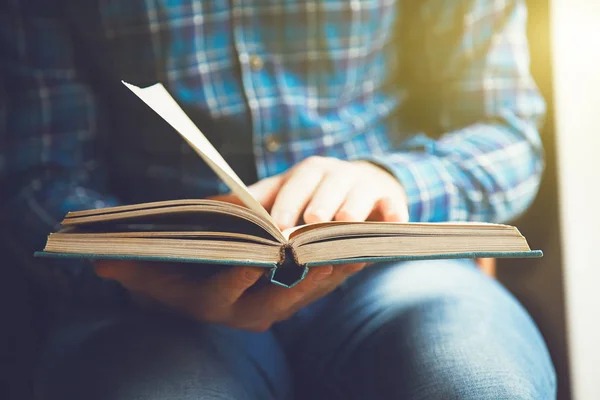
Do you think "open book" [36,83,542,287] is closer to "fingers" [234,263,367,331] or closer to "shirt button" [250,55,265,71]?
"fingers" [234,263,367,331]

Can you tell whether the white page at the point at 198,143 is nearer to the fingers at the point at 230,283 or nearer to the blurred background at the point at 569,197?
the fingers at the point at 230,283

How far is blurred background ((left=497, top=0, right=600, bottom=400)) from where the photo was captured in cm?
91

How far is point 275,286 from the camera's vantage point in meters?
0.49

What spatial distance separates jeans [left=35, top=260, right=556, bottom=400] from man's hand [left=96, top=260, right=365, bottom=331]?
6 cm

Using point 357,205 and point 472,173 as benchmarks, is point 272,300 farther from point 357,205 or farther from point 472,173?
point 472,173

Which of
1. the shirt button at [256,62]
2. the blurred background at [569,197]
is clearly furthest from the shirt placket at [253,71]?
the blurred background at [569,197]

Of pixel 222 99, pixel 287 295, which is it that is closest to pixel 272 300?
pixel 287 295

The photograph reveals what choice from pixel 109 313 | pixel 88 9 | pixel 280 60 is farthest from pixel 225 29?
pixel 109 313

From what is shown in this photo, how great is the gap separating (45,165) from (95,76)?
16 centimetres

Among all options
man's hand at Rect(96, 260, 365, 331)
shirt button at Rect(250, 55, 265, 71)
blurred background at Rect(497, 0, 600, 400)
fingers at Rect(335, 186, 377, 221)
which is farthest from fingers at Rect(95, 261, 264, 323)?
blurred background at Rect(497, 0, 600, 400)

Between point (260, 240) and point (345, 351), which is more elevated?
point (260, 240)

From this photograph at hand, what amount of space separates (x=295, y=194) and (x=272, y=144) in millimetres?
279

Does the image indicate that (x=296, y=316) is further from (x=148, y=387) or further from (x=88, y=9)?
(x=88, y=9)

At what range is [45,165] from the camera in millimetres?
807
